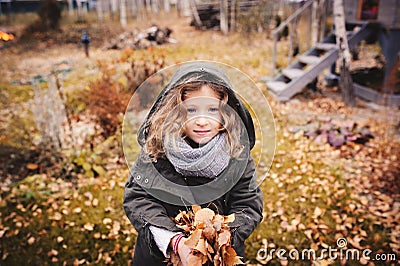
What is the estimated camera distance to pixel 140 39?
10.4 m

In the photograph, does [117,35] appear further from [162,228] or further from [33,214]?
[162,228]

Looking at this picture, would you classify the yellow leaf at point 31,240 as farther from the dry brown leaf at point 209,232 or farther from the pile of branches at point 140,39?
the pile of branches at point 140,39

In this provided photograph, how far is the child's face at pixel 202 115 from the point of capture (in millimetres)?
1318

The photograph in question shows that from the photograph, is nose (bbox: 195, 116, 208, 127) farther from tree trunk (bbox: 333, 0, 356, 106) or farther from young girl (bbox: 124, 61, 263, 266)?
tree trunk (bbox: 333, 0, 356, 106)

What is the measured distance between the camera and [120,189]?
12.9ft

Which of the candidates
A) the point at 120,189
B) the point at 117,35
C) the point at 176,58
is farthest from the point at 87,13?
the point at 120,189

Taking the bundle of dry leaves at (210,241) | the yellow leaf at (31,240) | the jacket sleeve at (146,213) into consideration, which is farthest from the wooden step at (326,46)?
the bundle of dry leaves at (210,241)

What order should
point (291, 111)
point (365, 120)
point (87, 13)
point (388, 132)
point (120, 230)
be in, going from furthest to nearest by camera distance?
point (87, 13)
point (291, 111)
point (365, 120)
point (388, 132)
point (120, 230)

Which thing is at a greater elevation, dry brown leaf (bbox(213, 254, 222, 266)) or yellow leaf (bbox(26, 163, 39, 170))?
dry brown leaf (bbox(213, 254, 222, 266))

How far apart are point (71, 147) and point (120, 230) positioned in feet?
5.31

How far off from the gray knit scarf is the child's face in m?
0.04

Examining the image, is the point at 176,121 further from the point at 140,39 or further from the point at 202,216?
the point at 140,39

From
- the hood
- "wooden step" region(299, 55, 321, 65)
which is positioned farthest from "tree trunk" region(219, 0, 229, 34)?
the hood

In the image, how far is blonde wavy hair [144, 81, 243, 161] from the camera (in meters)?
1.35
